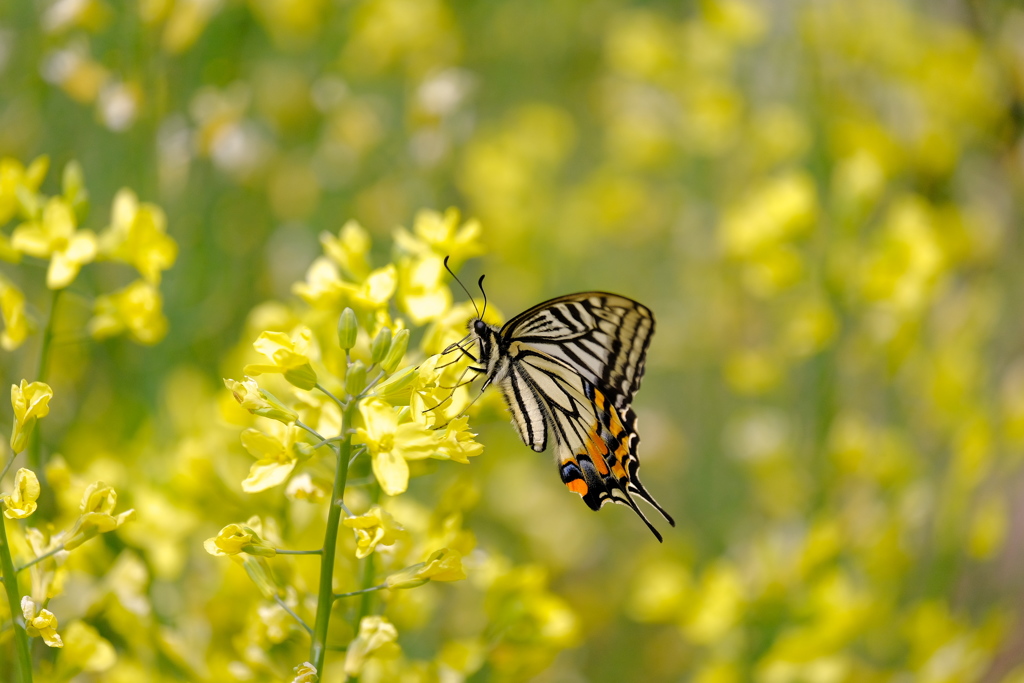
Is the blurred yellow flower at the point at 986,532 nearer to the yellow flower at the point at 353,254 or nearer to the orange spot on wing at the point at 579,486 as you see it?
the orange spot on wing at the point at 579,486

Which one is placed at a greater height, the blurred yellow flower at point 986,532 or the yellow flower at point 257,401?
the blurred yellow flower at point 986,532

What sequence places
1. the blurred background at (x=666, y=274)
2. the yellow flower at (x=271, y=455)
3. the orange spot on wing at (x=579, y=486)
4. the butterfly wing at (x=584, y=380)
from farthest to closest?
the blurred background at (x=666, y=274) → the butterfly wing at (x=584, y=380) → the orange spot on wing at (x=579, y=486) → the yellow flower at (x=271, y=455)

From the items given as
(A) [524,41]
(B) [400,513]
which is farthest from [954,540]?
(A) [524,41]

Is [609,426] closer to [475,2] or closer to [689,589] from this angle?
[689,589]

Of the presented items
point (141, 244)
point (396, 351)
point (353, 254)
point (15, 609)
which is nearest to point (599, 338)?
point (353, 254)

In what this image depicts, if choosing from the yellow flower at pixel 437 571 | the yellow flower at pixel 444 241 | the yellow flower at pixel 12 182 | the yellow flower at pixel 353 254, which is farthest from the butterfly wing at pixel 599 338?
the yellow flower at pixel 12 182

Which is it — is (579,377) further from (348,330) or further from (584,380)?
(348,330)
